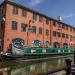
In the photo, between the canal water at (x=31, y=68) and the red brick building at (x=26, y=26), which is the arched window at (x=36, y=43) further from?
the canal water at (x=31, y=68)

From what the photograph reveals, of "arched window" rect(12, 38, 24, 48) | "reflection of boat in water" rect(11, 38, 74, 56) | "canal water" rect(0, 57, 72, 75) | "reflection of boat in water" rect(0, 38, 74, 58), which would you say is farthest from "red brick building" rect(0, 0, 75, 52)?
"canal water" rect(0, 57, 72, 75)

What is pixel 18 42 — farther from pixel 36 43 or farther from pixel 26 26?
pixel 36 43

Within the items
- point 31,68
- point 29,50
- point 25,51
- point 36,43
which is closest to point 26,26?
point 36,43

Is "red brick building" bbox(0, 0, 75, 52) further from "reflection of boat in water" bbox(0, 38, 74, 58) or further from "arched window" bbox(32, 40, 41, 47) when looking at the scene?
"reflection of boat in water" bbox(0, 38, 74, 58)

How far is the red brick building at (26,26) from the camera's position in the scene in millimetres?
29156

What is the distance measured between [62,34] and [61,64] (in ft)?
115

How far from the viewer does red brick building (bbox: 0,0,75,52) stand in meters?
29.2

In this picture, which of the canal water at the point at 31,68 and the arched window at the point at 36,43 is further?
the arched window at the point at 36,43

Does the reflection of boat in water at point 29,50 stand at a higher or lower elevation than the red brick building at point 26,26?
lower

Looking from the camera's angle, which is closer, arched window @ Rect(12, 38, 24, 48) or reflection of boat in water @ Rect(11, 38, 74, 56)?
reflection of boat in water @ Rect(11, 38, 74, 56)

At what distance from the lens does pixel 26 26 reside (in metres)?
33.3

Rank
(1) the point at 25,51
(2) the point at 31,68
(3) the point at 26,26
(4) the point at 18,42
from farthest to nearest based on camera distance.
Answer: (3) the point at 26,26 → (4) the point at 18,42 → (1) the point at 25,51 → (2) the point at 31,68

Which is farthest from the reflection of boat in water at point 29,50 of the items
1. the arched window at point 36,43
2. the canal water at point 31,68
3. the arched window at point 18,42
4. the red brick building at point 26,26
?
the canal water at point 31,68

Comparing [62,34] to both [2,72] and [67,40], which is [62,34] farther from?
[2,72]
